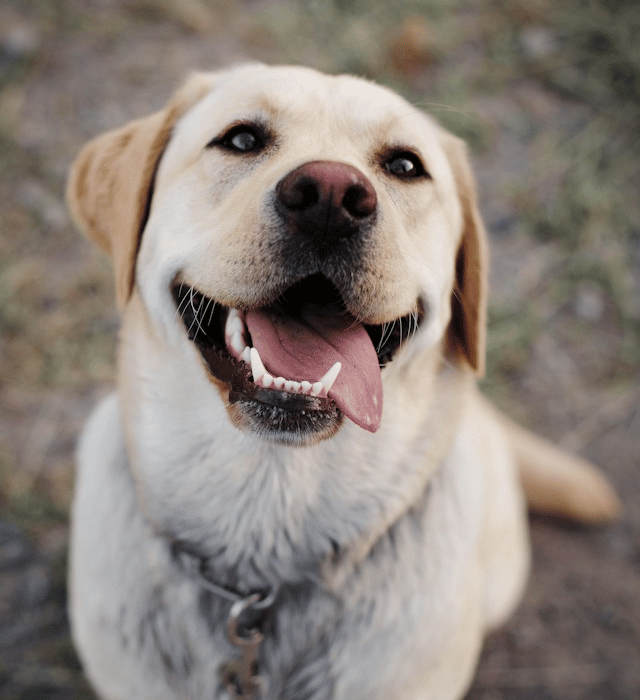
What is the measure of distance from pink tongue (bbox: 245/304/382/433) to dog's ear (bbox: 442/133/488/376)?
20.3 inches

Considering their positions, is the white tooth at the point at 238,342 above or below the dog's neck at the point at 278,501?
above

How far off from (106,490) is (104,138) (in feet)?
3.97

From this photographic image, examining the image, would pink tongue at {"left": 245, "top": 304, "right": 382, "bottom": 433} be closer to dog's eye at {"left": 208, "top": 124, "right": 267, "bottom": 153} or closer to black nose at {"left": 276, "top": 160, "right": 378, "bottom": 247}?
black nose at {"left": 276, "top": 160, "right": 378, "bottom": 247}

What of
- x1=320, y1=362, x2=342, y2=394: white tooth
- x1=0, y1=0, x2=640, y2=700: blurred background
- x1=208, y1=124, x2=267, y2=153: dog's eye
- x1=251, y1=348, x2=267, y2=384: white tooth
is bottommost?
x1=0, y1=0, x2=640, y2=700: blurred background

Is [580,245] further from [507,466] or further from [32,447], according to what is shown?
[32,447]

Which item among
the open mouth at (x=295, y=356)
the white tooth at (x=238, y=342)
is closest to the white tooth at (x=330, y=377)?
the open mouth at (x=295, y=356)

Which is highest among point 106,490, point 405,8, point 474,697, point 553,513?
point 405,8

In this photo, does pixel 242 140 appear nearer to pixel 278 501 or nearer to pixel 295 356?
pixel 295 356

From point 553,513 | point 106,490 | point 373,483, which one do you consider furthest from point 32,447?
point 553,513

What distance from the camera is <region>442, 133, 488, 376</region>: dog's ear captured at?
6.59 feet

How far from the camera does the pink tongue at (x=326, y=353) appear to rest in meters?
1.56

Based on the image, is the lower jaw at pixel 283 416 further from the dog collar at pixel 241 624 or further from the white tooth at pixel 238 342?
the dog collar at pixel 241 624

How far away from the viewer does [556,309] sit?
4.05 m

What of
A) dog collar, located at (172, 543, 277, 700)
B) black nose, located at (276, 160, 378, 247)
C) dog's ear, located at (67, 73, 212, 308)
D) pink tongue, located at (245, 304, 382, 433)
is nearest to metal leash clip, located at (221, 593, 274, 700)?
dog collar, located at (172, 543, 277, 700)
